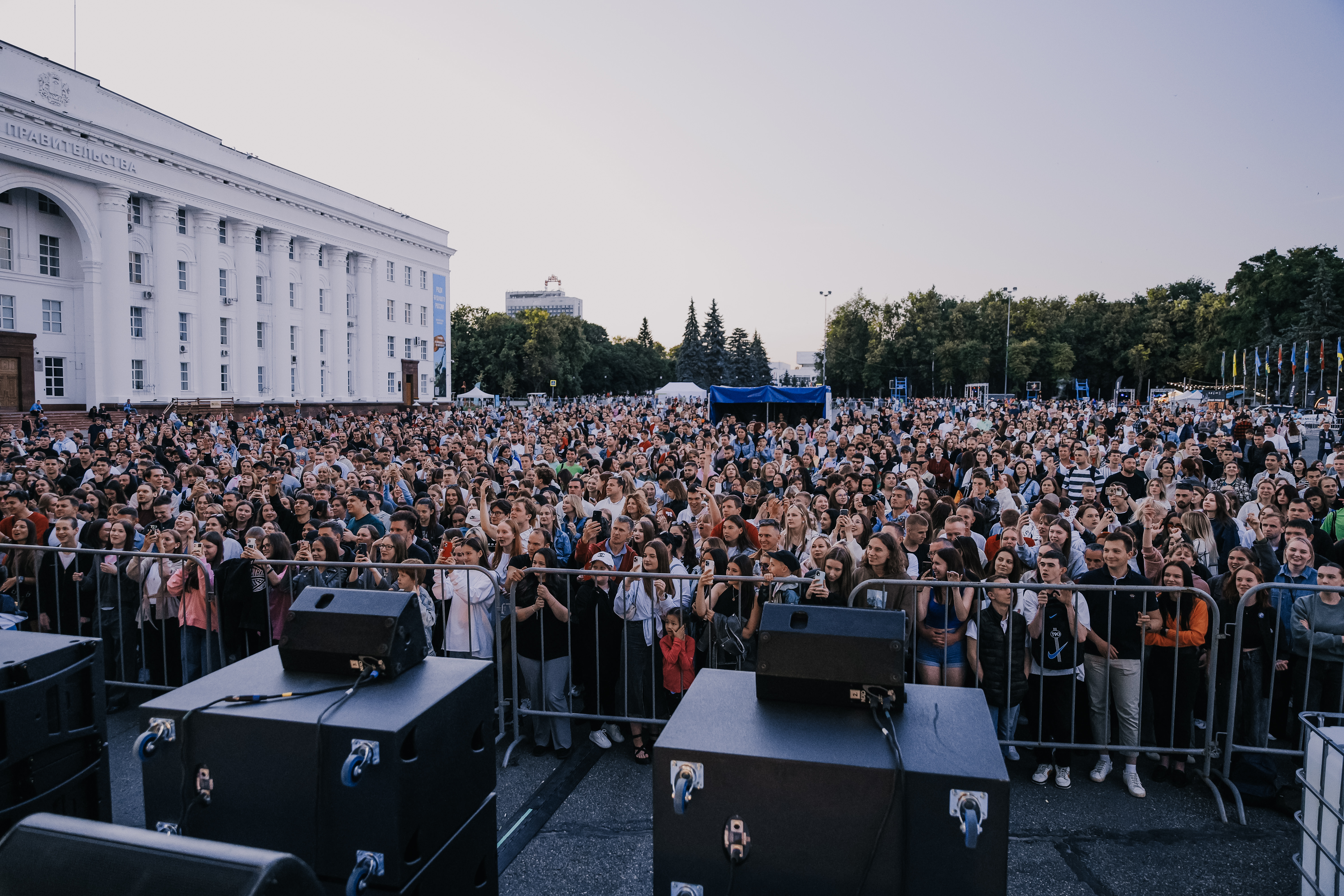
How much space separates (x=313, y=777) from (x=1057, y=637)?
4.92m

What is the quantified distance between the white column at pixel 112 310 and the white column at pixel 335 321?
16.6 m

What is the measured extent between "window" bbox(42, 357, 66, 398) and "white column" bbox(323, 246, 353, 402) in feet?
57.5

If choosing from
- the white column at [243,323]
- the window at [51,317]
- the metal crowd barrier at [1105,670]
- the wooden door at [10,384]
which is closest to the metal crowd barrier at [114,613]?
the metal crowd barrier at [1105,670]

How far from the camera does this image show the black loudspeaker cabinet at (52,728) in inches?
130

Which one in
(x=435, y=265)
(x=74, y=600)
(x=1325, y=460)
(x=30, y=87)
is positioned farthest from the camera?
(x=435, y=265)

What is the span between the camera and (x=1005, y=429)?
24516 mm

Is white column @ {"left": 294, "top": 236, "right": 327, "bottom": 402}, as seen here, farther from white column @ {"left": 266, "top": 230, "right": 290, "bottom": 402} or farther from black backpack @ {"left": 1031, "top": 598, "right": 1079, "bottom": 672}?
black backpack @ {"left": 1031, "top": 598, "right": 1079, "bottom": 672}

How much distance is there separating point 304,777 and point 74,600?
6320 millimetres

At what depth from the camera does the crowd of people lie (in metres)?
5.49

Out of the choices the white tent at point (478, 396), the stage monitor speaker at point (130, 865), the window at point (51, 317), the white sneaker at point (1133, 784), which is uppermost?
the window at point (51, 317)

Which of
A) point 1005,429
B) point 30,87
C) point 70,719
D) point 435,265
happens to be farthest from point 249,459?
point 435,265

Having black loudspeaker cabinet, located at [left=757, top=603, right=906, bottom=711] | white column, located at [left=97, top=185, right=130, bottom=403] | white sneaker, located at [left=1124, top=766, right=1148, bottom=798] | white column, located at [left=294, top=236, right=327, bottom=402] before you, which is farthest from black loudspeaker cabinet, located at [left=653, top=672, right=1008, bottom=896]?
white column, located at [left=294, top=236, right=327, bottom=402]

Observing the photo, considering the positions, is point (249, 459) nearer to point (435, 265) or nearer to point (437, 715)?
point (437, 715)

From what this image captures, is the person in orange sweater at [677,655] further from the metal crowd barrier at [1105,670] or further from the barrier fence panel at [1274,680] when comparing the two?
the barrier fence panel at [1274,680]
